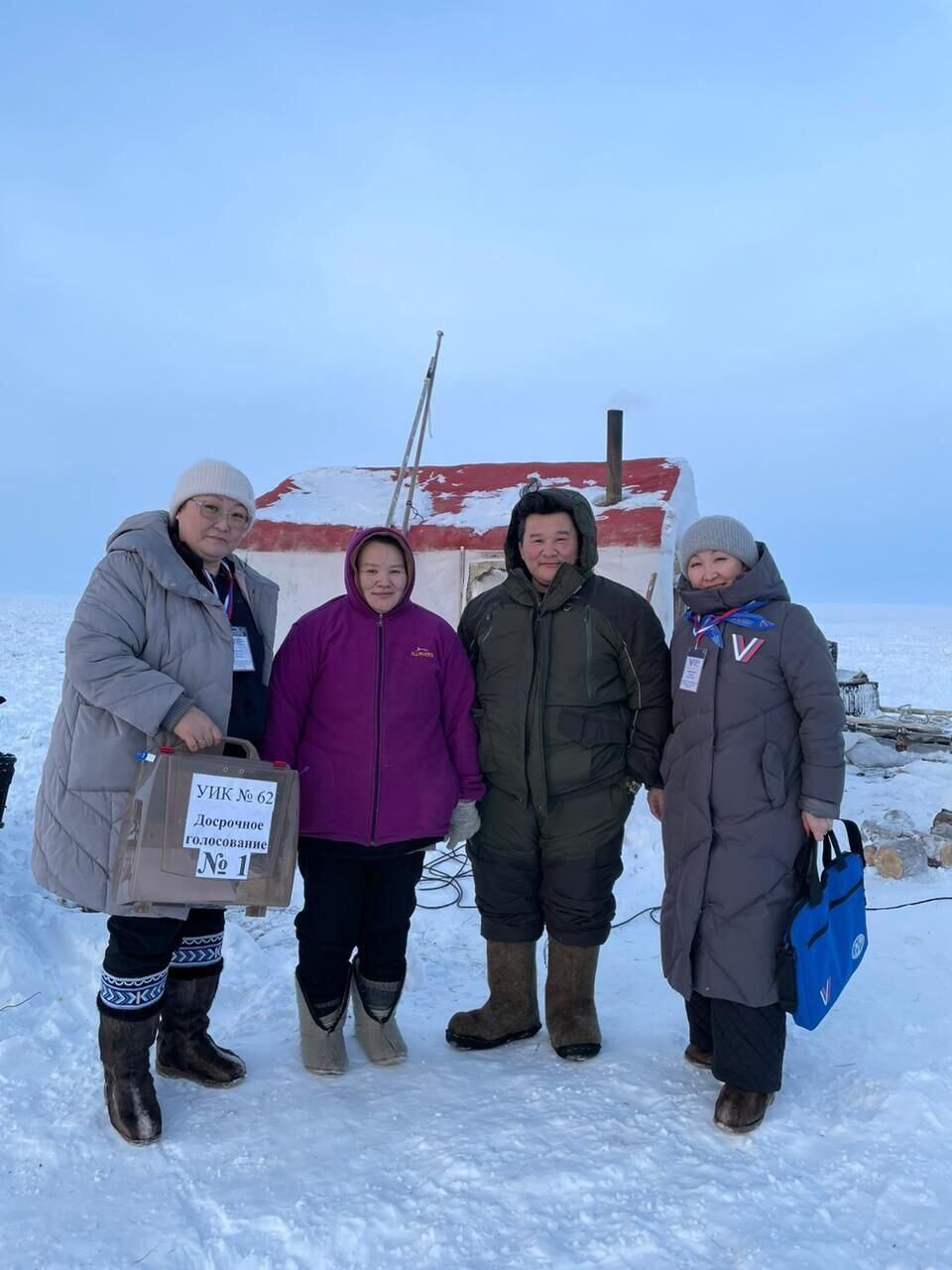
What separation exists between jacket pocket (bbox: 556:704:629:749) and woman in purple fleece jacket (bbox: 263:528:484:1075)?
1.14 ft

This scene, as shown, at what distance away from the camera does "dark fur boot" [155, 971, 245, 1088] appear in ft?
9.05

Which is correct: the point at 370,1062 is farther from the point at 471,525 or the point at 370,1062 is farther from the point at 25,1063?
the point at 471,525

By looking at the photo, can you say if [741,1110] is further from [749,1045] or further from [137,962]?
[137,962]

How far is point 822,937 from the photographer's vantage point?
8.52 feet

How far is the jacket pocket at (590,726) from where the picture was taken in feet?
9.70

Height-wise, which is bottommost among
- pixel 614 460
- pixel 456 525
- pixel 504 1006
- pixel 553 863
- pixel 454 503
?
pixel 504 1006

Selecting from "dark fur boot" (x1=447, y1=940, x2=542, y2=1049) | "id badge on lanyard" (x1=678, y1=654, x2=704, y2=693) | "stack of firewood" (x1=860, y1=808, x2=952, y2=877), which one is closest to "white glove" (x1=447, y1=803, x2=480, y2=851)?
"dark fur boot" (x1=447, y1=940, x2=542, y2=1049)

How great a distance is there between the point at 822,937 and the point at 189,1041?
1.89m

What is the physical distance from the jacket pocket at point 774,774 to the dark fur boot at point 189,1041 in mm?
1759

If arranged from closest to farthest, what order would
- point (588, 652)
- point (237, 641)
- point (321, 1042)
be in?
1. point (237, 641)
2. point (321, 1042)
3. point (588, 652)

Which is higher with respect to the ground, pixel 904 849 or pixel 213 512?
pixel 213 512

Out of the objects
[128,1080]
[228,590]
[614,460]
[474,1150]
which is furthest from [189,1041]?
[614,460]

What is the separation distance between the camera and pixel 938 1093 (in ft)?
8.86

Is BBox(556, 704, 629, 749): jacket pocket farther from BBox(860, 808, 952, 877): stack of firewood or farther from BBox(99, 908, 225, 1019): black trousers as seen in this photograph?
BBox(860, 808, 952, 877): stack of firewood
